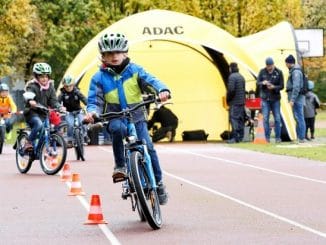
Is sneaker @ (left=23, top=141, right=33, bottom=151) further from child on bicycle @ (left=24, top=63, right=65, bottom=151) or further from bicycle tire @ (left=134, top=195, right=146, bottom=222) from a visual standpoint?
bicycle tire @ (left=134, top=195, right=146, bottom=222)

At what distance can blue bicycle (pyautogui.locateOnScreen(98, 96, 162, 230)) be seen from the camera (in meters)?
9.57

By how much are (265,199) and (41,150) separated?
18.4ft

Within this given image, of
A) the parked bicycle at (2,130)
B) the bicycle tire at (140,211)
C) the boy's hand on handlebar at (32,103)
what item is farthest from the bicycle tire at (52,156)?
the parked bicycle at (2,130)

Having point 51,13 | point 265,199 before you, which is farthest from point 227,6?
point 265,199

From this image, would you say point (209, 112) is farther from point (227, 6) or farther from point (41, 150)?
point (227, 6)

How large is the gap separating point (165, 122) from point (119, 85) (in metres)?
19.3

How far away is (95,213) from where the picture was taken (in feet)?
33.6

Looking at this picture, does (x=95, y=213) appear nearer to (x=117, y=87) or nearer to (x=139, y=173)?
(x=139, y=173)

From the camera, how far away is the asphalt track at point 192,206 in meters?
9.36

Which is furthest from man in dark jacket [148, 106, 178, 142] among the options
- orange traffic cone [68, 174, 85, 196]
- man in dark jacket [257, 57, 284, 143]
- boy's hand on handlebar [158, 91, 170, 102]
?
boy's hand on handlebar [158, 91, 170, 102]

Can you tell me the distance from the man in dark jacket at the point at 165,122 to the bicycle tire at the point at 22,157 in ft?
38.7

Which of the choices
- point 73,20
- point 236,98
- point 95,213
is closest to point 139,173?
point 95,213

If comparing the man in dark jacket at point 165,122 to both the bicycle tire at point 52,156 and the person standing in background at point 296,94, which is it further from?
the bicycle tire at point 52,156

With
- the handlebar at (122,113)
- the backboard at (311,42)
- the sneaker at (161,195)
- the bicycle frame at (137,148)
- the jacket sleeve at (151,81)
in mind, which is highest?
the backboard at (311,42)
